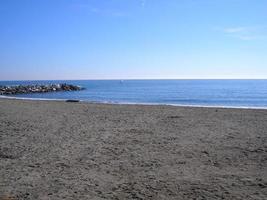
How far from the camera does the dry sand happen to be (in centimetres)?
621

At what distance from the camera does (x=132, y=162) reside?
27.2ft

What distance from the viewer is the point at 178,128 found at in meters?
13.8

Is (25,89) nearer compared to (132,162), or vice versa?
(132,162)

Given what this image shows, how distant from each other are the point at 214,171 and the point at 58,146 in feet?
15.5

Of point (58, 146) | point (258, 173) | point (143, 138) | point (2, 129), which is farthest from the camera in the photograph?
point (2, 129)

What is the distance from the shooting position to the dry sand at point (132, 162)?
6211 mm

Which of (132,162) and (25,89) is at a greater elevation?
(25,89)

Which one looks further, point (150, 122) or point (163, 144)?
point (150, 122)

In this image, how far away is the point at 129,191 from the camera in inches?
244

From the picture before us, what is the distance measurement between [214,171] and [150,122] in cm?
844

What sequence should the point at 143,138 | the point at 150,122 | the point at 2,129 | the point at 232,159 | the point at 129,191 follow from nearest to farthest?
the point at 129,191 < the point at 232,159 < the point at 143,138 < the point at 2,129 < the point at 150,122

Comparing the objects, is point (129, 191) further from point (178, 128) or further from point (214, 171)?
point (178, 128)

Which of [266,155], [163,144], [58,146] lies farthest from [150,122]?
[266,155]

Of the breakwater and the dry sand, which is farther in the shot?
the breakwater
